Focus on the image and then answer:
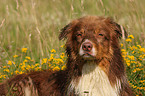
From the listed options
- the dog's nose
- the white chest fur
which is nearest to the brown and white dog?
the white chest fur

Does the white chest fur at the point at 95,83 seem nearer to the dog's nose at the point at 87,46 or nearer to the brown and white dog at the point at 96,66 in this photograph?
the brown and white dog at the point at 96,66

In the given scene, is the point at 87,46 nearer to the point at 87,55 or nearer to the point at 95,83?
the point at 87,55

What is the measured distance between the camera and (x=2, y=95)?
17.0ft

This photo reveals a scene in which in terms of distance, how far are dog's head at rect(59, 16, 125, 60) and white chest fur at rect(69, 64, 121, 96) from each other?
0.29m

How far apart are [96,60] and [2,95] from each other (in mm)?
2128

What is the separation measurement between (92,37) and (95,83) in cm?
87

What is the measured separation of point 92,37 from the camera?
4.54 m

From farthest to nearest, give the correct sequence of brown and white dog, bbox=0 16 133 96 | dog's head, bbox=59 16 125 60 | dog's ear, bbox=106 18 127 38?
dog's ear, bbox=106 18 127 38
brown and white dog, bbox=0 16 133 96
dog's head, bbox=59 16 125 60

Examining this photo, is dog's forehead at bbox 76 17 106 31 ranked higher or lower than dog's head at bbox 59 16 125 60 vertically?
higher

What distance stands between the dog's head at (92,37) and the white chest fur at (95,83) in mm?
294

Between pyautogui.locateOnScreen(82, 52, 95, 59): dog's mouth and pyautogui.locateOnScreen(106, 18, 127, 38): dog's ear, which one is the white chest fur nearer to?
pyautogui.locateOnScreen(82, 52, 95, 59): dog's mouth

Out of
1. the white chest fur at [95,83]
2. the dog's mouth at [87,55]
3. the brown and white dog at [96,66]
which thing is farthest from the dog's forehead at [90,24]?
the white chest fur at [95,83]

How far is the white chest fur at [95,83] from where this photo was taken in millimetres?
4648

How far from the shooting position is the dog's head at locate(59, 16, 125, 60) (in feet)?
14.4
